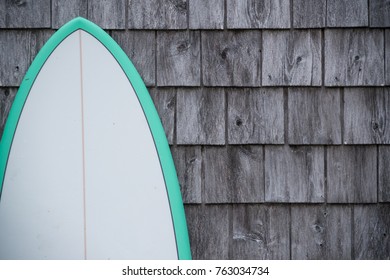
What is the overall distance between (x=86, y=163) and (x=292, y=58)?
0.91 m

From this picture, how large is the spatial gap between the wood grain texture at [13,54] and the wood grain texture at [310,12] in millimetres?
1066

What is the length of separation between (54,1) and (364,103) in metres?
1.29

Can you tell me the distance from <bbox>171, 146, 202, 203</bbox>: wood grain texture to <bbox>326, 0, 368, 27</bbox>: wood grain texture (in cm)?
73

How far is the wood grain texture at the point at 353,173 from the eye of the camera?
2.37 meters

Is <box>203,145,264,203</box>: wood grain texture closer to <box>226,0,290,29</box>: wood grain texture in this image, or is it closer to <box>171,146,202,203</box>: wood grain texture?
<box>171,146,202,203</box>: wood grain texture

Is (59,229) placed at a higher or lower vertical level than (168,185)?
lower

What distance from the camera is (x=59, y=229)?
2326 mm

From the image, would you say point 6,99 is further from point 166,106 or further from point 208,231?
point 208,231

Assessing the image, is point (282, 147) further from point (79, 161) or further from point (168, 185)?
point (79, 161)

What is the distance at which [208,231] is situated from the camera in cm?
239

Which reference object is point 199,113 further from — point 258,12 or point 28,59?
point 28,59

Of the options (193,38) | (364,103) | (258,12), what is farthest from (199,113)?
(364,103)

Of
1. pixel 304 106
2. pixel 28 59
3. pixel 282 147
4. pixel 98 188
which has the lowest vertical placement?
pixel 98 188

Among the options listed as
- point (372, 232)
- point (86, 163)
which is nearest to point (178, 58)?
point (86, 163)
